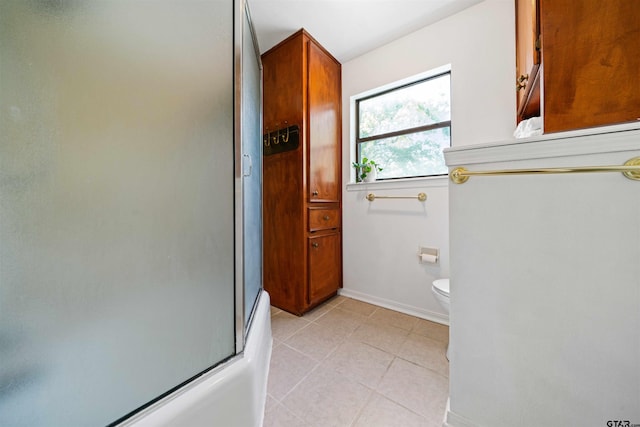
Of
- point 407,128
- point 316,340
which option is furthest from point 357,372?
point 407,128

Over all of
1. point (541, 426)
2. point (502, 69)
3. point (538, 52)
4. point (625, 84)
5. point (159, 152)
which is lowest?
point (541, 426)

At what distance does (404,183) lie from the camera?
1802 mm

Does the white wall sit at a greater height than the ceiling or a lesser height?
lesser

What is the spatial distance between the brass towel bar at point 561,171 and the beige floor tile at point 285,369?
1185 millimetres

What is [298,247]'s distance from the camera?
1.74 metres

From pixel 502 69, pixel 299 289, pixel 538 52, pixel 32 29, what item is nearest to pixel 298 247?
pixel 299 289

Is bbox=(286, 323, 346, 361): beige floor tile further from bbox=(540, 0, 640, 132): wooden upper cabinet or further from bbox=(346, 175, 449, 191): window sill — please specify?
bbox=(540, 0, 640, 132): wooden upper cabinet

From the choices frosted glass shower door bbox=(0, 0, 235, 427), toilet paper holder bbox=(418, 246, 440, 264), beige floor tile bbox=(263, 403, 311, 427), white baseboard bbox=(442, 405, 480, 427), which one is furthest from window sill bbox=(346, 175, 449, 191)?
beige floor tile bbox=(263, 403, 311, 427)

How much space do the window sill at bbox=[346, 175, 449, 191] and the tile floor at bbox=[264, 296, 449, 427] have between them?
1.07 m

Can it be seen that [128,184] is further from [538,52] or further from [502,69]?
[502,69]

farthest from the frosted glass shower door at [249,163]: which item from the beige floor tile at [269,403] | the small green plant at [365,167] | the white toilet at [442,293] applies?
the white toilet at [442,293]

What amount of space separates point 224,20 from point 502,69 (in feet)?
5.60

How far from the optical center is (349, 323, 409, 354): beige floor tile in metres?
1.35

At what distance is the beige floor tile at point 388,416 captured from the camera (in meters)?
0.86
